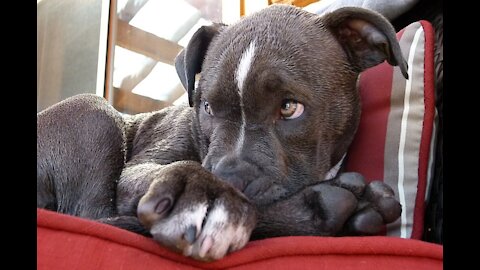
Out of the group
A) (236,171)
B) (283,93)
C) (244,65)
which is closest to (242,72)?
(244,65)

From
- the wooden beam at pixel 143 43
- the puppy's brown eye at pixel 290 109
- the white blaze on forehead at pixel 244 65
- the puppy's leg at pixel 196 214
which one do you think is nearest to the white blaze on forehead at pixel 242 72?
the white blaze on forehead at pixel 244 65

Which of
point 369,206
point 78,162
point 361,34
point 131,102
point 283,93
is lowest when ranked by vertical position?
point 131,102

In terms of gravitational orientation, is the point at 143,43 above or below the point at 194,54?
below

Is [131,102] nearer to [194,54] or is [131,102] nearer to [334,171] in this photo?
[194,54]

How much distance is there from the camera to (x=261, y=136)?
1679mm

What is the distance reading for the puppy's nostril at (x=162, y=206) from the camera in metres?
1.15

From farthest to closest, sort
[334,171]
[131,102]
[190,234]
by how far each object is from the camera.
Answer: [131,102], [334,171], [190,234]

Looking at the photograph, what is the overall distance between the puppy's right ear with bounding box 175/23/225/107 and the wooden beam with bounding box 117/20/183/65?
3.29 meters

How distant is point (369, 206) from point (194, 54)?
0.95 m

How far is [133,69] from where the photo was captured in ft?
17.8

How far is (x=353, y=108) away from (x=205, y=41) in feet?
2.07
